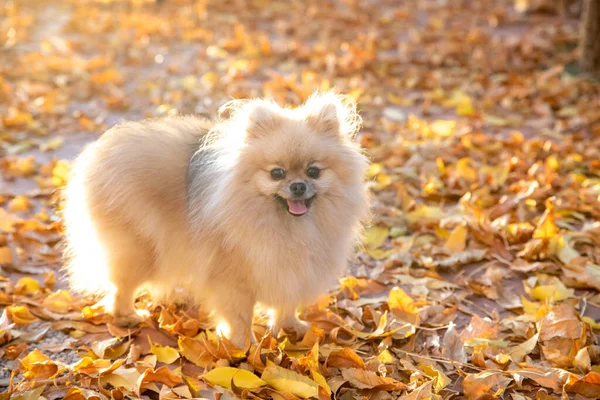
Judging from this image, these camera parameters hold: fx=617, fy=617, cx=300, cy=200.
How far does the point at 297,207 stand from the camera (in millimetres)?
2926

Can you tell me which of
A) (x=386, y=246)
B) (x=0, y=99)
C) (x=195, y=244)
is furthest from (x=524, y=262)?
(x=0, y=99)

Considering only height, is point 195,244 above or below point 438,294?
above

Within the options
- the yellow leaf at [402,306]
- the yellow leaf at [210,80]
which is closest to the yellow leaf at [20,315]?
the yellow leaf at [402,306]

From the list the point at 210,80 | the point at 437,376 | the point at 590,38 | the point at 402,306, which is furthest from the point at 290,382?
the point at 590,38

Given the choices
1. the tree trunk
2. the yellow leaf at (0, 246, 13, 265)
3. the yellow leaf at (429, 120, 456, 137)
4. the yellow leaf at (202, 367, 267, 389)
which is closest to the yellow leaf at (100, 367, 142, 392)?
the yellow leaf at (202, 367, 267, 389)

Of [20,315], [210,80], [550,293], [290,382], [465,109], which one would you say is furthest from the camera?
[210,80]

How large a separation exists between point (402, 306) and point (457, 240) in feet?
2.98

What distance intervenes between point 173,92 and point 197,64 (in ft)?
3.62

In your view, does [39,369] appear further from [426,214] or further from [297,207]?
[426,214]

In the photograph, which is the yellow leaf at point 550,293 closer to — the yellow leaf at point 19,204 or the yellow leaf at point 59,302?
the yellow leaf at point 59,302

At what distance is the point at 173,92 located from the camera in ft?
23.1

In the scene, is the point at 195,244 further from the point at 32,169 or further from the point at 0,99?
the point at 0,99

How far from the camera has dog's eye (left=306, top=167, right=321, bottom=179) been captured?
9.79 feet

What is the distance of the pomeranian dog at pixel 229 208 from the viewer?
296cm
